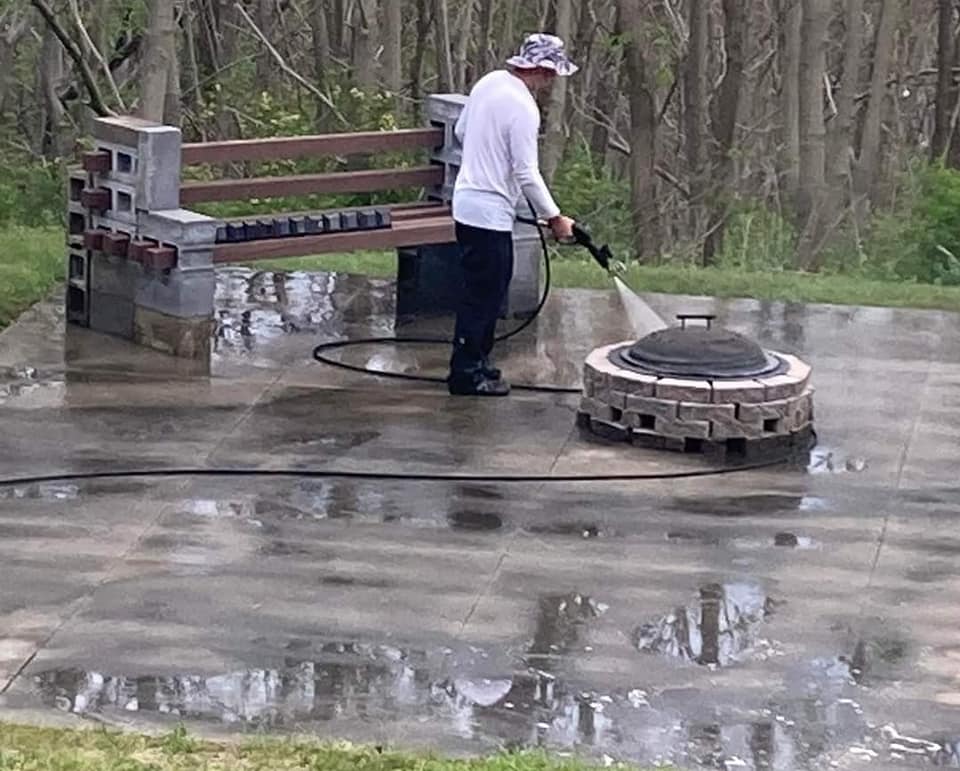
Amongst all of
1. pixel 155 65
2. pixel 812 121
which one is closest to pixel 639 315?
pixel 155 65

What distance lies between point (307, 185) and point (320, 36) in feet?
55.9

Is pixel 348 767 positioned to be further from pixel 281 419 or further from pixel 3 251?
pixel 3 251

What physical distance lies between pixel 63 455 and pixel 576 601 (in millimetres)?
2707

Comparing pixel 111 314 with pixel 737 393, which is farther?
pixel 111 314

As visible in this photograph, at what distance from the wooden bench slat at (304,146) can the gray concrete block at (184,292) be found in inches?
34.3

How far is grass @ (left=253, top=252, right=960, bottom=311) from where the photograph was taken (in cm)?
1314

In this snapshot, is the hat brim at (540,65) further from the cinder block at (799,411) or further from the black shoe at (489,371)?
the cinder block at (799,411)

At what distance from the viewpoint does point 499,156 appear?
9.89 m

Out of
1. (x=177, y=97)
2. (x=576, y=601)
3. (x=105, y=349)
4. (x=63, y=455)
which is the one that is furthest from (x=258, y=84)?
(x=576, y=601)

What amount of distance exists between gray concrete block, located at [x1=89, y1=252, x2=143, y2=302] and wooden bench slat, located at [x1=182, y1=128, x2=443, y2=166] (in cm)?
70

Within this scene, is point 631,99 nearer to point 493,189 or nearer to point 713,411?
point 493,189

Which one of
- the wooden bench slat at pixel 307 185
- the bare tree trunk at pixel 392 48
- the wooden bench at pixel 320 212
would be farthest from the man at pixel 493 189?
the bare tree trunk at pixel 392 48

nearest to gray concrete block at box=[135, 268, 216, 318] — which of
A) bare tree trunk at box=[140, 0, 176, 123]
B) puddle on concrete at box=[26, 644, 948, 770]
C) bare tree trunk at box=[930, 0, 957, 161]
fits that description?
puddle on concrete at box=[26, 644, 948, 770]

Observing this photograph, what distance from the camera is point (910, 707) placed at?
6.54 meters
